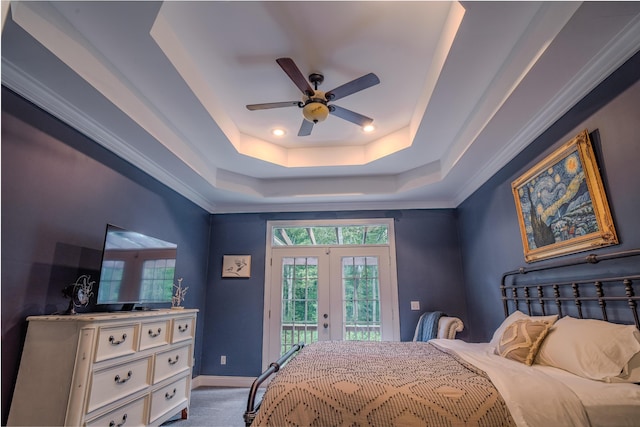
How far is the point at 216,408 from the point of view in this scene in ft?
12.1

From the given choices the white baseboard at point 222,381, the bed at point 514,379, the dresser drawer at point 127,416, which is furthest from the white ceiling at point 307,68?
the white baseboard at point 222,381

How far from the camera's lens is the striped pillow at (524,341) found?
7.21 feet

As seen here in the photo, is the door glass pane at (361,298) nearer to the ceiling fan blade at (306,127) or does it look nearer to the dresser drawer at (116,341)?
the ceiling fan blade at (306,127)

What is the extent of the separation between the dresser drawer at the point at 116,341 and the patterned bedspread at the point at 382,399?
131cm

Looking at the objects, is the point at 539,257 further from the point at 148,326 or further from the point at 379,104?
the point at 148,326

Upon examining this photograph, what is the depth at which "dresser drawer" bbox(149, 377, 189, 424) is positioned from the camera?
281 centimetres

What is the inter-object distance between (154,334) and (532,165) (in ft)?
11.8

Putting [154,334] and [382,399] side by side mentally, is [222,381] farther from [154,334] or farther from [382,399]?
[382,399]

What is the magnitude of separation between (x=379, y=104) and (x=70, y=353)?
317 centimetres

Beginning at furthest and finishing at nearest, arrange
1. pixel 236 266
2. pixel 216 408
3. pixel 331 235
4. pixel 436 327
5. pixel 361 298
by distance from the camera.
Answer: pixel 331 235, pixel 236 266, pixel 361 298, pixel 436 327, pixel 216 408

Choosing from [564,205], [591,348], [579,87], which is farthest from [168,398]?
[579,87]

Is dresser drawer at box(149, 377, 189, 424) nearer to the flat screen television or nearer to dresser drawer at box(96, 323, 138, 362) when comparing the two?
dresser drawer at box(96, 323, 138, 362)

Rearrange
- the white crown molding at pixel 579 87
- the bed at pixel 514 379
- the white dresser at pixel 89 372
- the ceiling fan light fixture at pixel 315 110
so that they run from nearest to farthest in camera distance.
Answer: the bed at pixel 514 379
the white crown molding at pixel 579 87
the white dresser at pixel 89 372
the ceiling fan light fixture at pixel 315 110

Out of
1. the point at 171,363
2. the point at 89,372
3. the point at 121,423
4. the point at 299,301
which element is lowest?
the point at 121,423
